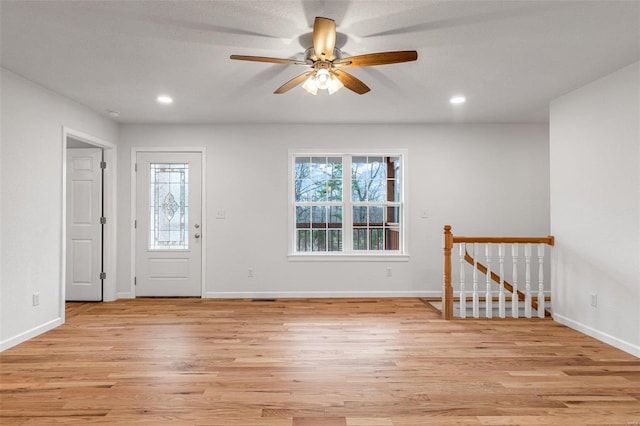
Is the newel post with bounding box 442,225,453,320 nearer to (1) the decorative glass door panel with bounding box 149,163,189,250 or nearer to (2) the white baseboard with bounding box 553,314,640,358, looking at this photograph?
(2) the white baseboard with bounding box 553,314,640,358

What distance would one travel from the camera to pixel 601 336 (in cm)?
351

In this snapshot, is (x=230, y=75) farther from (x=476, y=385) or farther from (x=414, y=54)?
(x=476, y=385)

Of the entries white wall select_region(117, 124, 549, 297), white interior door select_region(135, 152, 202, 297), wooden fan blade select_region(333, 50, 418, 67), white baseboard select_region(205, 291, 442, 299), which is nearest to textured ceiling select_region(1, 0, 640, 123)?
wooden fan blade select_region(333, 50, 418, 67)

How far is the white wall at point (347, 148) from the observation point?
17.4 feet

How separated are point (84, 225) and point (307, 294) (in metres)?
3.12

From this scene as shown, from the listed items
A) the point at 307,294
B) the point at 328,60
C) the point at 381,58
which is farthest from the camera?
the point at 307,294

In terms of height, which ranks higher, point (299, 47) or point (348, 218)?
point (299, 47)

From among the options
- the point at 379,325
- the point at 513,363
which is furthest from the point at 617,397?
the point at 379,325

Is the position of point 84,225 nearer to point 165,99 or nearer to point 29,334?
point 29,334

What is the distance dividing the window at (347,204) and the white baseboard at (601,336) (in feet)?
6.92

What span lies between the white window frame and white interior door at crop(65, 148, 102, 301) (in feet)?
8.34

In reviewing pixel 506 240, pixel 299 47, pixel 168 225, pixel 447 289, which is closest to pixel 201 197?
pixel 168 225

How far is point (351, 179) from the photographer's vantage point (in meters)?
5.45

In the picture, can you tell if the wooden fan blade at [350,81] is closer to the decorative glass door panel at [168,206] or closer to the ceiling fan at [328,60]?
the ceiling fan at [328,60]
